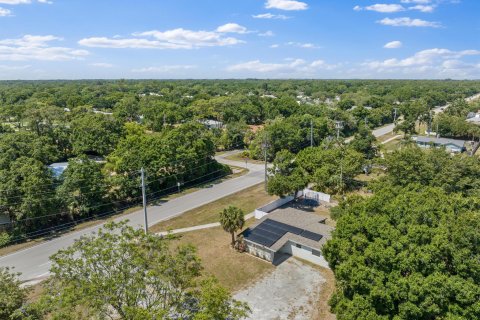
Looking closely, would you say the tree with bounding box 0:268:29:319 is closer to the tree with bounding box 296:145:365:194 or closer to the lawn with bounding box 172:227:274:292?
the lawn with bounding box 172:227:274:292

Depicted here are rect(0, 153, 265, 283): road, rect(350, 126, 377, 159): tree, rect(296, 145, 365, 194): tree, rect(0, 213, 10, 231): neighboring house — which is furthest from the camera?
rect(350, 126, 377, 159): tree

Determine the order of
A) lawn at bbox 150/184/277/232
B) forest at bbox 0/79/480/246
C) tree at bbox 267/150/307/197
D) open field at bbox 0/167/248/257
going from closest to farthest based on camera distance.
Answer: open field at bbox 0/167/248/257, forest at bbox 0/79/480/246, lawn at bbox 150/184/277/232, tree at bbox 267/150/307/197

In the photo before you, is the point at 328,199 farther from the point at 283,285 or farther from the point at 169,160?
the point at 169,160

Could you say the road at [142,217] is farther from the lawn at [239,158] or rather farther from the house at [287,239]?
the house at [287,239]

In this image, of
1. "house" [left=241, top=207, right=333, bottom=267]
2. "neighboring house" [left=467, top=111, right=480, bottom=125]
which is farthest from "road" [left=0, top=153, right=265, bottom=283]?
"neighboring house" [left=467, top=111, right=480, bottom=125]

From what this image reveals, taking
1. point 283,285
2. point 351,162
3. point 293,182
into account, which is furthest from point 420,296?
point 351,162

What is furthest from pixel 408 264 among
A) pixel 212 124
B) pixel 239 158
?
pixel 212 124

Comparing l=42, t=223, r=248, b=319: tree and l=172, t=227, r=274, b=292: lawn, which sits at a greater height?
l=42, t=223, r=248, b=319: tree

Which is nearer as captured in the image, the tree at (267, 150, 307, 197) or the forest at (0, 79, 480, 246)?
the forest at (0, 79, 480, 246)
